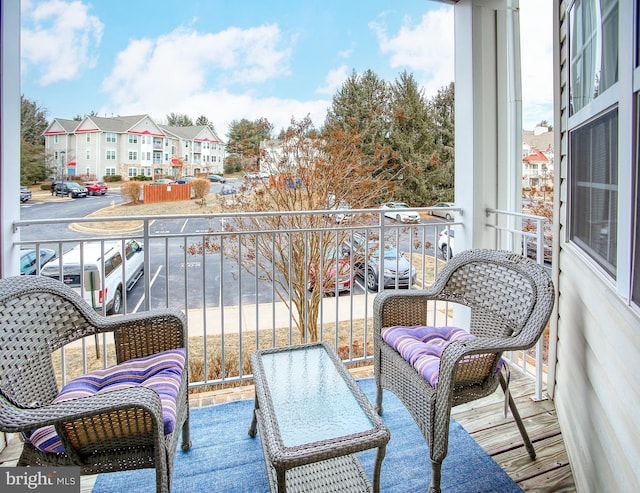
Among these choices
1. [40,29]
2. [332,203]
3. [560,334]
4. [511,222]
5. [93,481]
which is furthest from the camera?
[332,203]

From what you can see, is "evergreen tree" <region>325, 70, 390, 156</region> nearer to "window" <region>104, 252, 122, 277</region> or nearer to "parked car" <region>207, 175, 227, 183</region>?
"parked car" <region>207, 175, 227, 183</region>

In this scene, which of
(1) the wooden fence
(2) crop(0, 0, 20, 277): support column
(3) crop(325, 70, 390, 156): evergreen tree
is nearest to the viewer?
(2) crop(0, 0, 20, 277): support column

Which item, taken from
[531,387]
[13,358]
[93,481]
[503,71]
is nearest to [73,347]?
[93,481]

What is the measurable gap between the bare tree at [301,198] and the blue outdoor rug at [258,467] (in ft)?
8.17

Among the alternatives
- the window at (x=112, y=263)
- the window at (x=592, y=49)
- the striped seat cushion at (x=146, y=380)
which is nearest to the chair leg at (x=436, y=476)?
the striped seat cushion at (x=146, y=380)

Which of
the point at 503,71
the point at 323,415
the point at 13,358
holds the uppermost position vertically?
the point at 503,71

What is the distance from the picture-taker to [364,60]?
5.56 meters

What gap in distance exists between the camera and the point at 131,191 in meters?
4.20

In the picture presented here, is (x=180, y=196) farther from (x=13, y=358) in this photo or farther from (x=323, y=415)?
(x=323, y=415)

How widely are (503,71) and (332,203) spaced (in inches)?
91.4

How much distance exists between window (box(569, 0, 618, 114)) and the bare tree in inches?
115

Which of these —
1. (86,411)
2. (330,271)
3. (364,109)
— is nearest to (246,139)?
(364,109)

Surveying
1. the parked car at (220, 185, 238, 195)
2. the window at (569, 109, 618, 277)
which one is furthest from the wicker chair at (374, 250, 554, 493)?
the parked car at (220, 185, 238, 195)

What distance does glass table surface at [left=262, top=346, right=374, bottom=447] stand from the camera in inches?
57.0
